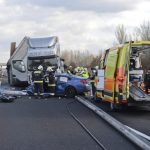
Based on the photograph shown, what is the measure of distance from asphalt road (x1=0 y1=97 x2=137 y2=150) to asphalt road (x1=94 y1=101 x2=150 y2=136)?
0.73 metres

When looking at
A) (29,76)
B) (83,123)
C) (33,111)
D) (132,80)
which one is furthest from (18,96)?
(83,123)

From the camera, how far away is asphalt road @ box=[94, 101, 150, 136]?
509 inches

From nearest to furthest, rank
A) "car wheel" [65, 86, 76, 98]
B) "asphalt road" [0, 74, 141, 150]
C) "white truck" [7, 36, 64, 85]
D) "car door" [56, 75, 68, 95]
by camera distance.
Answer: "asphalt road" [0, 74, 141, 150] < "car wheel" [65, 86, 76, 98] < "car door" [56, 75, 68, 95] < "white truck" [7, 36, 64, 85]

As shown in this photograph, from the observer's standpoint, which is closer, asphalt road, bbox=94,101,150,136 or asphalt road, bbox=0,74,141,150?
asphalt road, bbox=0,74,141,150

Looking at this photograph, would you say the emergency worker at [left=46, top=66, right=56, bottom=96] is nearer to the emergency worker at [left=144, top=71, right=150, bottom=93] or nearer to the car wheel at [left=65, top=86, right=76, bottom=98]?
the car wheel at [left=65, top=86, right=76, bottom=98]

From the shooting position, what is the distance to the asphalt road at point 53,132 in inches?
390

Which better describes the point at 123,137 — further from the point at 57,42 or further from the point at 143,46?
the point at 57,42

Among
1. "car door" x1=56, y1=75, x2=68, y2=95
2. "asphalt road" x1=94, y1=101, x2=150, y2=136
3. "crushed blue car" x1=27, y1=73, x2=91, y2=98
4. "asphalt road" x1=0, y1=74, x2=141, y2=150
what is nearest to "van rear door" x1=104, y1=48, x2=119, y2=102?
"asphalt road" x1=94, y1=101, x2=150, y2=136

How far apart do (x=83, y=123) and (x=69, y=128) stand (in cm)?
111

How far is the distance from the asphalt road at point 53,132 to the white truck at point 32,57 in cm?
1540

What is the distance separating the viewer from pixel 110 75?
17203mm

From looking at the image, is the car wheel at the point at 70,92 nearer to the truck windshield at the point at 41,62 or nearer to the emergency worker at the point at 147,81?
the truck windshield at the point at 41,62

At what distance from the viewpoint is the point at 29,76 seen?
32.6 metres

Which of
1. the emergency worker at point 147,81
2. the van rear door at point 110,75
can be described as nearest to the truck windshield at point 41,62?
the van rear door at point 110,75
